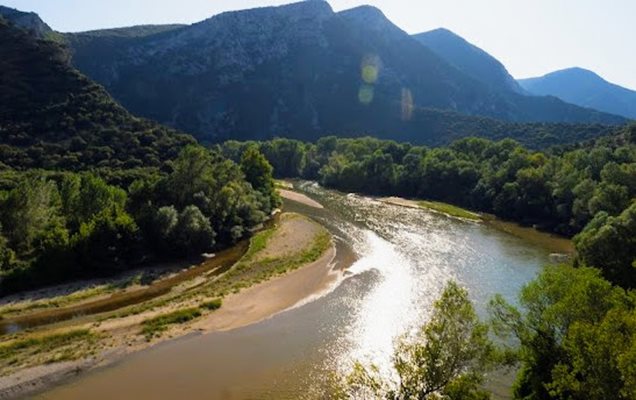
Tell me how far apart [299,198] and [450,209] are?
38.1 meters

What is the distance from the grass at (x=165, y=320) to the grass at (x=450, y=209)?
8264 cm

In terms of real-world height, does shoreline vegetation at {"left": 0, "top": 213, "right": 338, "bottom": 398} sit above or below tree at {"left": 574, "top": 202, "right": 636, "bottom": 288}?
below

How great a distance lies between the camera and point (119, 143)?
363 feet

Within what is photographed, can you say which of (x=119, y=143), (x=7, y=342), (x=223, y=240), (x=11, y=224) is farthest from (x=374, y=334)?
(x=119, y=143)

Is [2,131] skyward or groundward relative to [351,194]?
skyward

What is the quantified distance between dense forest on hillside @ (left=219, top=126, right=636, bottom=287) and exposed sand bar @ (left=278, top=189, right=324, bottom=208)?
25141 mm

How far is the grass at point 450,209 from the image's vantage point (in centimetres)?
12349

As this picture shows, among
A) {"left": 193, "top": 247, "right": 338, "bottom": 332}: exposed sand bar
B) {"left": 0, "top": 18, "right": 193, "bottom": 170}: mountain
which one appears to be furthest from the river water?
{"left": 0, "top": 18, "right": 193, "bottom": 170}: mountain

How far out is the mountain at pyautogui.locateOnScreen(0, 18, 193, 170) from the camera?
102 m

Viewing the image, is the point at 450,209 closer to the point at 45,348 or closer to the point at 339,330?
the point at 339,330

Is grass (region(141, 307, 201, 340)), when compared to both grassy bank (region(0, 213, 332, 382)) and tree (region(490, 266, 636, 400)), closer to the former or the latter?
grassy bank (region(0, 213, 332, 382))

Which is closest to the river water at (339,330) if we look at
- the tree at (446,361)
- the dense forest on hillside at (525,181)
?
the dense forest on hillside at (525,181)

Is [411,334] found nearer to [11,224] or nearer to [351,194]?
[11,224]

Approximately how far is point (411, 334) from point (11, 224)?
4901 centimetres
